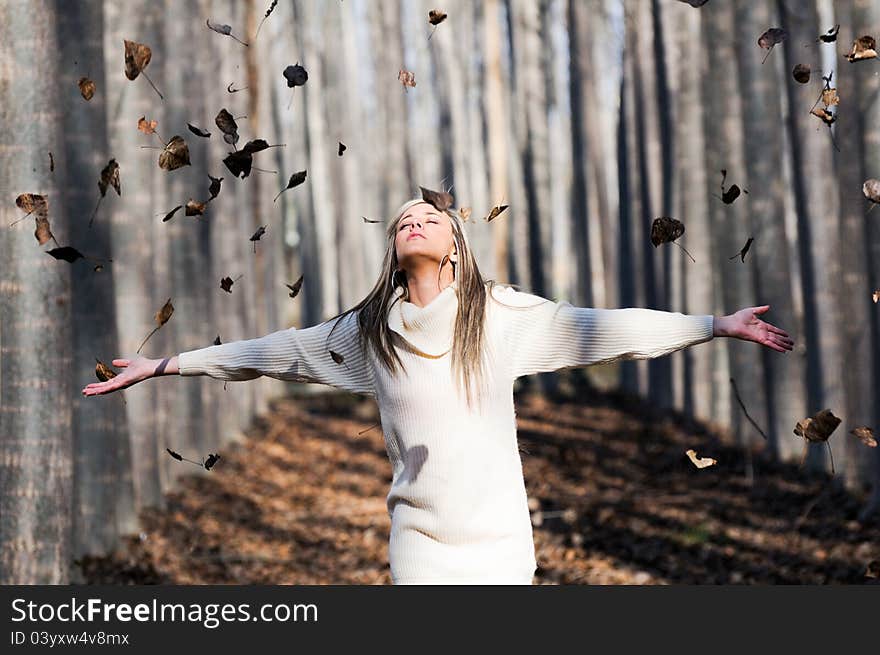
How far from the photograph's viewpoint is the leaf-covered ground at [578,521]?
7156 millimetres

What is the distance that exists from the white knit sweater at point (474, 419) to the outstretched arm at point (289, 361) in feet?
0.28

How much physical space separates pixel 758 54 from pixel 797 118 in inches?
24.8

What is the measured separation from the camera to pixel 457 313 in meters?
3.35

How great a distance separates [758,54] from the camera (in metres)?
9.63

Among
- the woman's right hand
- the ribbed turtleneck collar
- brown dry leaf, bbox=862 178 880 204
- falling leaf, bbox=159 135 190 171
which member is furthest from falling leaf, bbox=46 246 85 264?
brown dry leaf, bbox=862 178 880 204

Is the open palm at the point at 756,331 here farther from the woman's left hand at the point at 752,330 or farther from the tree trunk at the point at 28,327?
the tree trunk at the point at 28,327

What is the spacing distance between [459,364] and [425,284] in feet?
0.88

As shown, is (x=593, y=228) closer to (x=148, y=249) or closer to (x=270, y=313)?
(x=270, y=313)

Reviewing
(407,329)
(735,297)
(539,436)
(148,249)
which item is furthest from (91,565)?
(539,436)

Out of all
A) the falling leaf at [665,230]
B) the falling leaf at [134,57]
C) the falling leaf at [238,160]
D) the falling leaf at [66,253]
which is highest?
the falling leaf at [134,57]

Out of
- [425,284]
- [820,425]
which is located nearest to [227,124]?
[425,284]

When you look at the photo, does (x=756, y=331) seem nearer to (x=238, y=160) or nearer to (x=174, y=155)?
(x=238, y=160)

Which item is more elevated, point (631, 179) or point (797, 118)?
point (631, 179)

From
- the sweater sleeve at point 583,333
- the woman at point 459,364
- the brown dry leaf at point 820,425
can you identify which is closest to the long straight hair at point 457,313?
the woman at point 459,364
